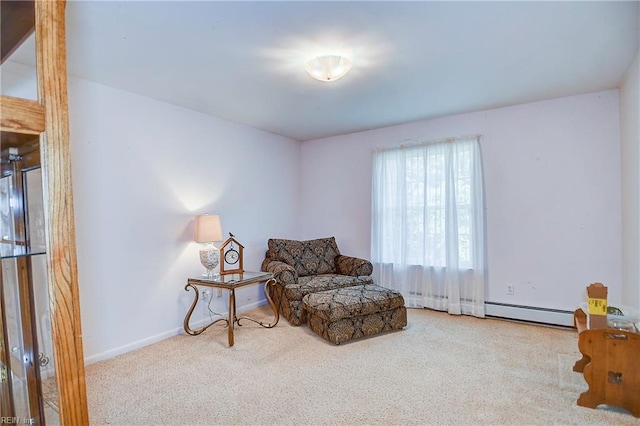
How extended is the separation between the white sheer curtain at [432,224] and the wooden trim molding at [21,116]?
3731 mm

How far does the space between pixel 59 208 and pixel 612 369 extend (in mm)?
2927

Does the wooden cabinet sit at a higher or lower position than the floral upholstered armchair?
higher

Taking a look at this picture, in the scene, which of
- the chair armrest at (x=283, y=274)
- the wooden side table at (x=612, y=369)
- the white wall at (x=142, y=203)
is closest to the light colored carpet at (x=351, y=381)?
the wooden side table at (x=612, y=369)

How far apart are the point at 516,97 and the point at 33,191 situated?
3.89m

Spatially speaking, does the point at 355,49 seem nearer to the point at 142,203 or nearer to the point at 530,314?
the point at 142,203

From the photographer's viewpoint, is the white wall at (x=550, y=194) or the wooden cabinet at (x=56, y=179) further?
the white wall at (x=550, y=194)

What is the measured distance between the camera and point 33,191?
1.17 metres

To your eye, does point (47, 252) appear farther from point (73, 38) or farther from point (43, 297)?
point (73, 38)

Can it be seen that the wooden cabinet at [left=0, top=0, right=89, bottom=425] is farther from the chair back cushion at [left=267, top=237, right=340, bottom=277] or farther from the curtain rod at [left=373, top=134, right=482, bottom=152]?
the curtain rod at [left=373, top=134, right=482, bottom=152]

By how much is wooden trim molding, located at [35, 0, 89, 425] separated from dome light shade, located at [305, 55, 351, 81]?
5.21 feet

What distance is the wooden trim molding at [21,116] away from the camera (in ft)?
3.34

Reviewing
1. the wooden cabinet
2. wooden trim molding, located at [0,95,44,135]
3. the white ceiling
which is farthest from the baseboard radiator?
wooden trim molding, located at [0,95,44,135]

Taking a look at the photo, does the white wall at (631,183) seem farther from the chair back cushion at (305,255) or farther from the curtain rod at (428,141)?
the chair back cushion at (305,255)

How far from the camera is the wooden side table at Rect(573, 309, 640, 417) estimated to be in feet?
6.27
